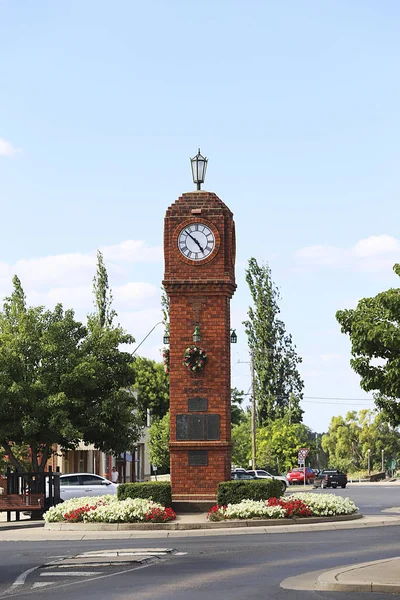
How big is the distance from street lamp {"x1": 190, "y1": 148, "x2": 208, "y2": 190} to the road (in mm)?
11805

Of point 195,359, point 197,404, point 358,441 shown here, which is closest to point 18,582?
point 197,404

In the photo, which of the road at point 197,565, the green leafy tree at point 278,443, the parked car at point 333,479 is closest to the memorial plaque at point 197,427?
→ the road at point 197,565

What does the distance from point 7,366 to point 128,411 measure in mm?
4540

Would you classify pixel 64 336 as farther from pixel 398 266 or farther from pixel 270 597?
pixel 270 597

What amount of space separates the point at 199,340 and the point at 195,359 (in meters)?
0.58

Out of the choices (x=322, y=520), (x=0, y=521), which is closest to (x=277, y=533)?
(x=322, y=520)

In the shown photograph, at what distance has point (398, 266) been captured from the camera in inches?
1453

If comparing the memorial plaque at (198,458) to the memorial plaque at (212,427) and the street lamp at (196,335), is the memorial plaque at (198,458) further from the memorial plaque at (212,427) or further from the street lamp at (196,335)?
the street lamp at (196,335)

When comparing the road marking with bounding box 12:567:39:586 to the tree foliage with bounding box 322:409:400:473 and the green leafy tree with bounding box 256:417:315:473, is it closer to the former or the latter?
the green leafy tree with bounding box 256:417:315:473

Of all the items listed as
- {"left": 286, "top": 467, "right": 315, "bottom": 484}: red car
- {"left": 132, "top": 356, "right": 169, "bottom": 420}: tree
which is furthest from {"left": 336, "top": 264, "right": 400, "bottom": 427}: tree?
{"left": 132, "top": 356, "right": 169, "bottom": 420}: tree

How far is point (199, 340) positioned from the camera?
3145cm

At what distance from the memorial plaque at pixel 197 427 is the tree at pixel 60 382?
596 centimetres

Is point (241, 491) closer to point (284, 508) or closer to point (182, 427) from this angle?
point (284, 508)

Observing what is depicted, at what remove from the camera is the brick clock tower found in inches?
1226
